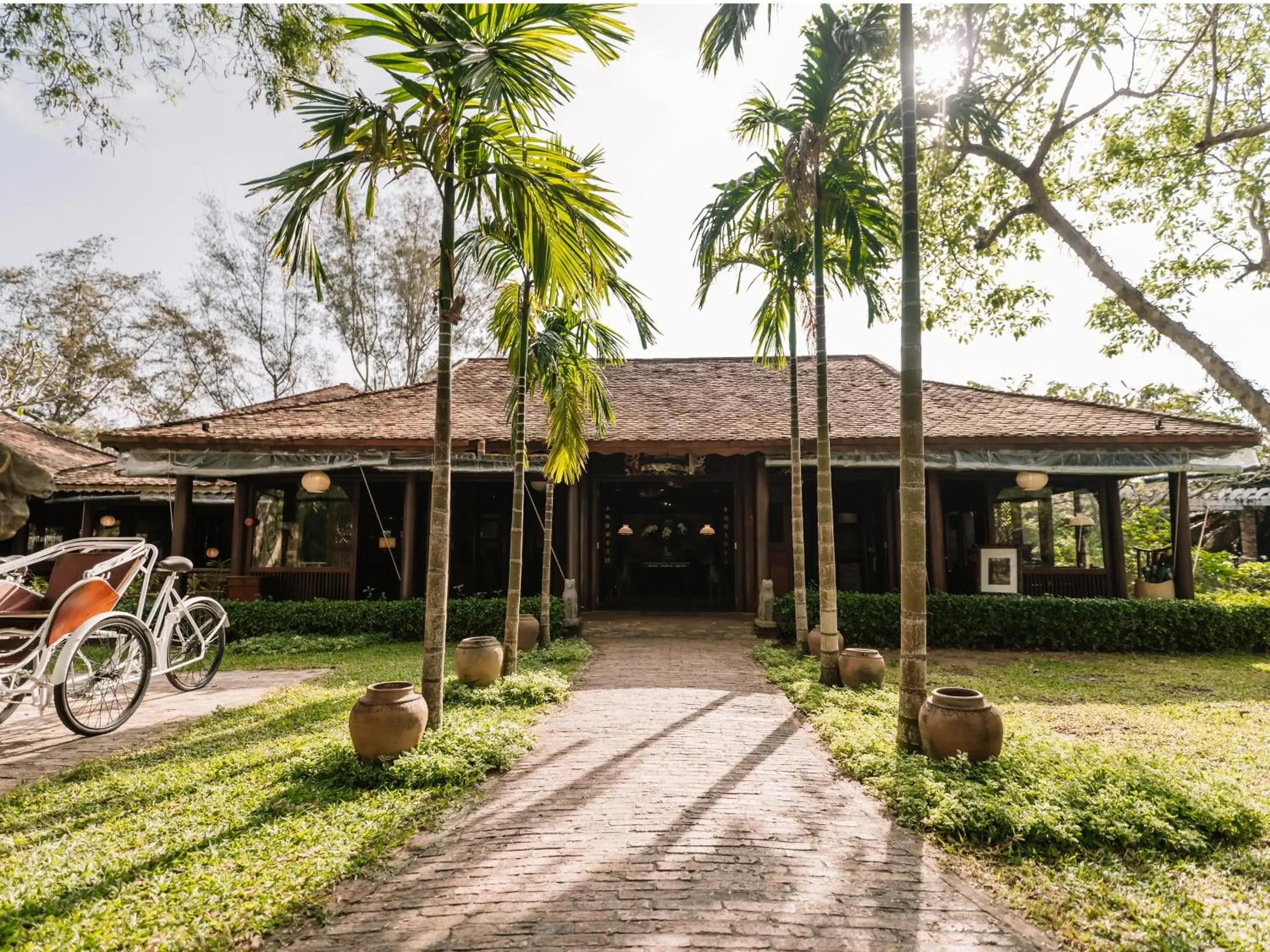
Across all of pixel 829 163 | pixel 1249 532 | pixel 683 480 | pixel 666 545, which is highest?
pixel 829 163

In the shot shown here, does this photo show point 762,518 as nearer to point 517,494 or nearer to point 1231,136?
point 517,494

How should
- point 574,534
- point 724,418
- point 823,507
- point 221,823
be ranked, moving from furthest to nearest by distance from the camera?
point 724,418 < point 574,534 < point 823,507 < point 221,823

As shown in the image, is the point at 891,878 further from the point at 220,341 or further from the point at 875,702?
the point at 220,341

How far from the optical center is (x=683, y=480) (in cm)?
1296

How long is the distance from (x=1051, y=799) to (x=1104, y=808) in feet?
0.84

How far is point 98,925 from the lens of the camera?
2.53 meters

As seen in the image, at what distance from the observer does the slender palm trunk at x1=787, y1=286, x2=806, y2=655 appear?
7.84 m

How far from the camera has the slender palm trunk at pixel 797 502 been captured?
25.7 ft

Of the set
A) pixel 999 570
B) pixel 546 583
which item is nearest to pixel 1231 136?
pixel 999 570

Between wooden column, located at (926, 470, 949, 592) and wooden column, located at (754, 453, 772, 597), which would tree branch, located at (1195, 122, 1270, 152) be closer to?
wooden column, located at (926, 470, 949, 592)

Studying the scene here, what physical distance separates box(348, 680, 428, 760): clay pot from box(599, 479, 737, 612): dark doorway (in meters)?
9.34

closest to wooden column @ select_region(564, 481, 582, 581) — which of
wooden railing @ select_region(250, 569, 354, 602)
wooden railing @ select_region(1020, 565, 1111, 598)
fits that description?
wooden railing @ select_region(250, 569, 354, 602)

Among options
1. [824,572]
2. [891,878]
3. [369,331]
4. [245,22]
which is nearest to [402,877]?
[891,878]

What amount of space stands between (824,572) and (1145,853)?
3718mm
